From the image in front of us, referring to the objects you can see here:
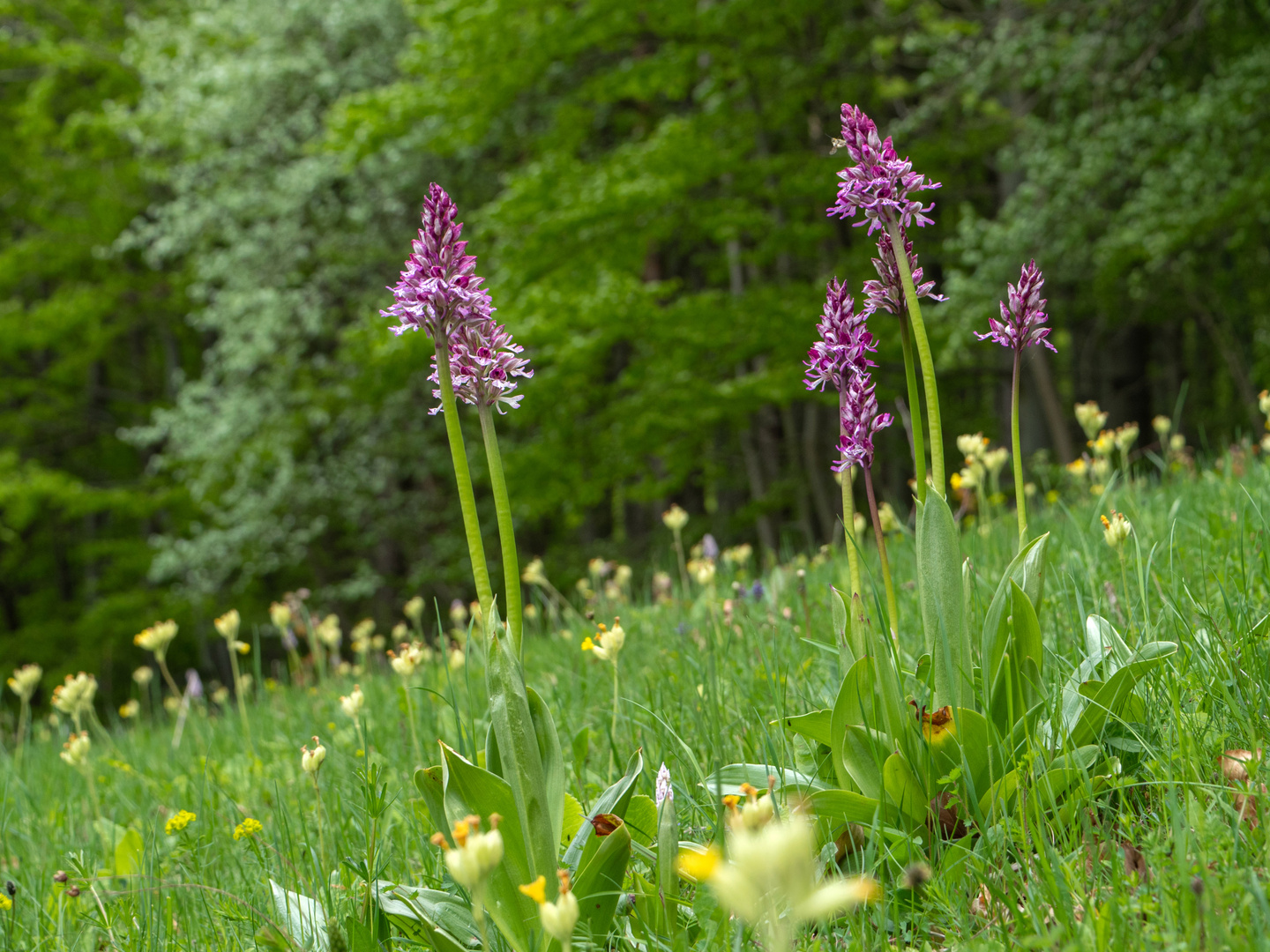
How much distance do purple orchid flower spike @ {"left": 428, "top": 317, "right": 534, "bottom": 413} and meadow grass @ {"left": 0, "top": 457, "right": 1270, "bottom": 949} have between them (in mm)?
537

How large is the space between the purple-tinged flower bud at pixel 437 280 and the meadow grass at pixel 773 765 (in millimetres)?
657

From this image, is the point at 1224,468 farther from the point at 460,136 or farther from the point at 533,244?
the point at 460,136

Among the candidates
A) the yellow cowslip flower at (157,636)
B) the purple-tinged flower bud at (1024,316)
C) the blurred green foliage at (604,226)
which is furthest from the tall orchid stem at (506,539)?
the blurred green foliage at (604,226)

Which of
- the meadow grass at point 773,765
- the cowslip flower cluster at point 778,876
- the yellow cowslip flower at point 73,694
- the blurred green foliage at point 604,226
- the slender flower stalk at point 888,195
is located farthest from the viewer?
the blurred green foliage at point 604,226

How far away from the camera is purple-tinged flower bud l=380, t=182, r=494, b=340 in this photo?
4.74 ft

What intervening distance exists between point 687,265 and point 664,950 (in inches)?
473

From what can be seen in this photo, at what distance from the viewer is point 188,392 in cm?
1066

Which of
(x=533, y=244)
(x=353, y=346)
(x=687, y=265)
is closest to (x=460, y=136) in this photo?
(x=533, y=244)

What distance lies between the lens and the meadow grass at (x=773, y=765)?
1.28 metres

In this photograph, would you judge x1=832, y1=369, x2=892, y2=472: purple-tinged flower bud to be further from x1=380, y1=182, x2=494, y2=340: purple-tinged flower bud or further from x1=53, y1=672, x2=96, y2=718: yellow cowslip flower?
x1=53, y1=672, x2=96, y2=718: yellow cowslip flower

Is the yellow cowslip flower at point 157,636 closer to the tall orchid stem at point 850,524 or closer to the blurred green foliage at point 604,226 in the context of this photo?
the tall orchid stem at point 850,524

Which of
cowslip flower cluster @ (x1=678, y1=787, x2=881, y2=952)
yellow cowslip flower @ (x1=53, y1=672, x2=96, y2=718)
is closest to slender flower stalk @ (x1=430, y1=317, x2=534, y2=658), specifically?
cowslip flower cluster @ (x1=678, y1=787, x2=881, y2=952)

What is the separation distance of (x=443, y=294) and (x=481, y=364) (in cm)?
13

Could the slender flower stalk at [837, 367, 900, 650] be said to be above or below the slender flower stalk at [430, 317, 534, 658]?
below
